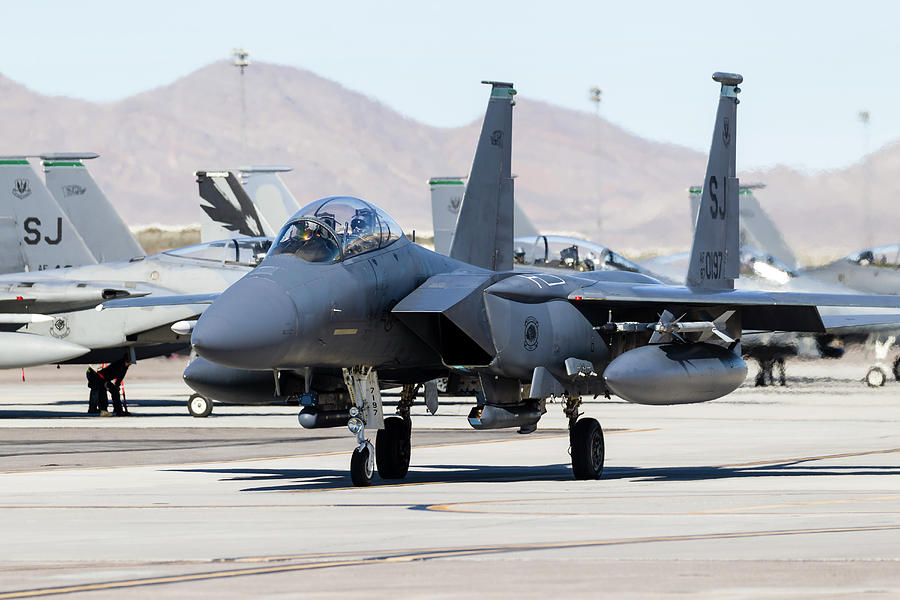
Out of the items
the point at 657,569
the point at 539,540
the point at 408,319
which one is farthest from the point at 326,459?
the point at 657,569

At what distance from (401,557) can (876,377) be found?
94.3ft

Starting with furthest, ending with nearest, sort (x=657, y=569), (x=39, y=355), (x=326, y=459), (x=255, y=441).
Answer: (x=39, y=355) < (x=255, y=441) < (x=326, y=459) < (x=657, y=569)

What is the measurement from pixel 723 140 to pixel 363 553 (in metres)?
10.5

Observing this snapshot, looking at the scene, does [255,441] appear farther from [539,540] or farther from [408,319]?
[539,540]

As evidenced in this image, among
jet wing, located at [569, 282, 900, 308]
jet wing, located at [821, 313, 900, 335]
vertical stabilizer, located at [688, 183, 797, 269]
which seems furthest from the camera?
vertical stabilizer, located at [688, 183, 797, 269]

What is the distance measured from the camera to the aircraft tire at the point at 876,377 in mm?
36000

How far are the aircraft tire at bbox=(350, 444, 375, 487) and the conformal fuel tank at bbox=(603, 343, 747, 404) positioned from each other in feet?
8.25

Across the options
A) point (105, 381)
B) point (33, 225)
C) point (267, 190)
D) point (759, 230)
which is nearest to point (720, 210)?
point (105, 381)

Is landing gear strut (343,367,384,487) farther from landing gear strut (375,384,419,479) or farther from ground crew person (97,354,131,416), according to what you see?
ground crew person (97,354,131,416)

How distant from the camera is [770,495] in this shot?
13.5 m

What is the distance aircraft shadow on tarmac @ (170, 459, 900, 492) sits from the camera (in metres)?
15.7

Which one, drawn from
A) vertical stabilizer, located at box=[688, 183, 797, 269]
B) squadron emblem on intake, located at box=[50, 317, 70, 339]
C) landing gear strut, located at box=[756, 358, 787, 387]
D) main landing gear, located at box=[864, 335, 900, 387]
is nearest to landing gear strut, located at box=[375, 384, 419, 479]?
squadron emblem on intake, located at box=[50, 317, 70, 339]

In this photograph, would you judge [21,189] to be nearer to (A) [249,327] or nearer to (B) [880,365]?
(B) [880,365]

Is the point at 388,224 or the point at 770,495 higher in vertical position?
the point at 388,224
